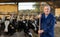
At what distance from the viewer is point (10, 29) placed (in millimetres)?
8352

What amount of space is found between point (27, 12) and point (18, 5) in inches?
24.1

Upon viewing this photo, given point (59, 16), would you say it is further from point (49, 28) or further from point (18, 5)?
point (49, 28)

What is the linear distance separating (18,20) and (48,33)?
4934mm

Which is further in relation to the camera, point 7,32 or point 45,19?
point 7,32

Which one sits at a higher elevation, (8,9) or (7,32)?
(8,9)

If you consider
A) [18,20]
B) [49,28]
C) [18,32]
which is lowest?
[18,32]

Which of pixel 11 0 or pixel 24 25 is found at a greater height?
pixel 11 0

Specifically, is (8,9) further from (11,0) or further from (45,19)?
(45,19)

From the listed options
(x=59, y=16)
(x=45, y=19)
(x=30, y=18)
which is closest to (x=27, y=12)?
(x=30, y=18)

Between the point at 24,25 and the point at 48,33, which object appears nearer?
the point at 48,33

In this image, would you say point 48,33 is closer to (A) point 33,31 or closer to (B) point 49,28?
(B) point 49,28

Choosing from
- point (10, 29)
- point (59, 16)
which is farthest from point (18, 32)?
point (59, 16)

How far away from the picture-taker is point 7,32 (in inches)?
332

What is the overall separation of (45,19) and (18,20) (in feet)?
16.2
